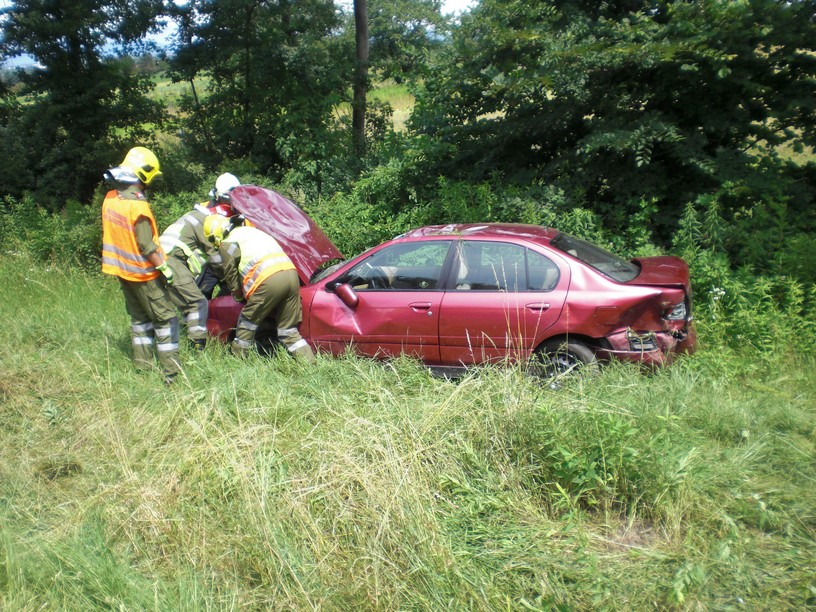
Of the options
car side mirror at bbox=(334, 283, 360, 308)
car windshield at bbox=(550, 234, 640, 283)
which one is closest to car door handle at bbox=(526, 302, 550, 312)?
car windshield at bbox=(550, 234, 640, 283)

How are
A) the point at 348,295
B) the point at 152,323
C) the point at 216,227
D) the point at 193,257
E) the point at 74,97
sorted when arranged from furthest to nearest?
the point at 74,97 < the point at 193,257 < the point at 216,227 < the point at 152,323 < the point at 348,295

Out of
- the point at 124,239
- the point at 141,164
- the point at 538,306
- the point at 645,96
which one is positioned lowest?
the point at 538,306

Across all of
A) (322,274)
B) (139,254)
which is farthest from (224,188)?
(322,274)

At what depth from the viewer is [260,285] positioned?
18.9 feet

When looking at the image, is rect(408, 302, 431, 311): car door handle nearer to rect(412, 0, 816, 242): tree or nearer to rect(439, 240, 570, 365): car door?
rect(439, 240, 570, 365): car door

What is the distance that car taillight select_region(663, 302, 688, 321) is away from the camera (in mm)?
5152

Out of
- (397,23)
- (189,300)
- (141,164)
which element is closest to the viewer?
(141,164)

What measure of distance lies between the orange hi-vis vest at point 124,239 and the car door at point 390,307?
5.13 ft

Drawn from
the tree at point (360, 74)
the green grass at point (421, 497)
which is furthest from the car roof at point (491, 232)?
the tree at point (360, 74)

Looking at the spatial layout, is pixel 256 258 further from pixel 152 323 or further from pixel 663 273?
pixel 663 273

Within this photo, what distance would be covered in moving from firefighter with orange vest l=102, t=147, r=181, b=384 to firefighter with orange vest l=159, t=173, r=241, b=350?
0.36m

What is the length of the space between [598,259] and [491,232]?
0.95 metres

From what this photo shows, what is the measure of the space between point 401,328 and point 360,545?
2542mm

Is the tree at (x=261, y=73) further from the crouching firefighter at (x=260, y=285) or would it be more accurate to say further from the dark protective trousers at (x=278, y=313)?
the dark protective trousers at (x=278, y=313)
